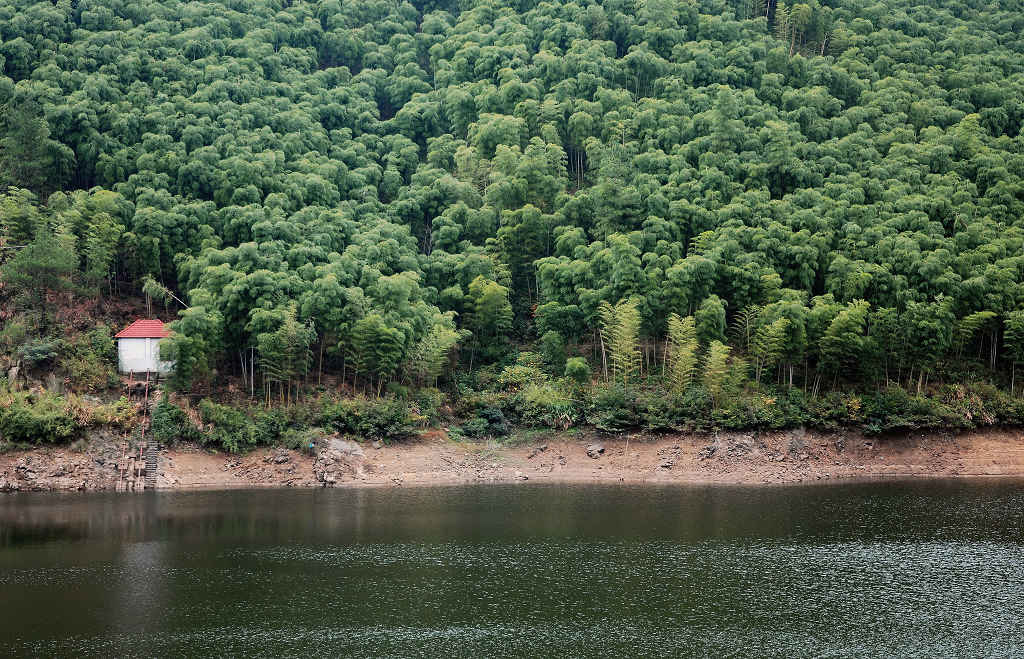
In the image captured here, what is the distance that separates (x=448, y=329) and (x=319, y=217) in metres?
10.6

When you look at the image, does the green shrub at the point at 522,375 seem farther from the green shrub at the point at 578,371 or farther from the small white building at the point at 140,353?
the small white building at the point at 140,353

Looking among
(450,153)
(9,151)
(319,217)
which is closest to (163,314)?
(319,217)

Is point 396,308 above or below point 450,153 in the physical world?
below

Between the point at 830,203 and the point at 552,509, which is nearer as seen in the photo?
the point at 552,509

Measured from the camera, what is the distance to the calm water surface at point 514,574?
2238 centimetres

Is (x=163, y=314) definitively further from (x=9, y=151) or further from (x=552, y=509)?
(x=552, y=509)

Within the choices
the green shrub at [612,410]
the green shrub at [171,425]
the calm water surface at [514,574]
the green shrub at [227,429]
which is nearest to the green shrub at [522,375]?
Result: the green shrub at [612,410]

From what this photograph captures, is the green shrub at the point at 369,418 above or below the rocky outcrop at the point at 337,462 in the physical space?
above

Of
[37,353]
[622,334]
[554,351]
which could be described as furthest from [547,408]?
[37,353]

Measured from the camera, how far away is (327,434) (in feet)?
139

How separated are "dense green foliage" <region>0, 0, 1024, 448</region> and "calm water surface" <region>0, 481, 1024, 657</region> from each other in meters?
8.76

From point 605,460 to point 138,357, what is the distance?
22.4 meters

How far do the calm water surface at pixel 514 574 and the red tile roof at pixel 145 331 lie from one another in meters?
8.88

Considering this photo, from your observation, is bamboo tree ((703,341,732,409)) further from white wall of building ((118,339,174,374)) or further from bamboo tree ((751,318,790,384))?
white wall of building ((118,339,174,374))
